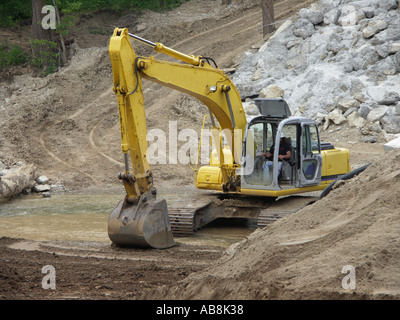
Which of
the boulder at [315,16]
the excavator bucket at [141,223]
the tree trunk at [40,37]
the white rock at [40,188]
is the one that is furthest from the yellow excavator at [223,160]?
the tree trunk at [40,37]

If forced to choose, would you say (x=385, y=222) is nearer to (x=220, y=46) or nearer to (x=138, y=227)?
(x=138, y=227)

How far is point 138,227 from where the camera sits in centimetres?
1006

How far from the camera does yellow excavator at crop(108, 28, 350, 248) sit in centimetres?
1017

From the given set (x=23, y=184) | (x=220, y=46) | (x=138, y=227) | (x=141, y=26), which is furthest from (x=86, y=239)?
(x=141, y=26)

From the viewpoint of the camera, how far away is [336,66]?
2095 centimetres

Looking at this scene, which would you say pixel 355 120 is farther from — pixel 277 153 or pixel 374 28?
pixel 277 153

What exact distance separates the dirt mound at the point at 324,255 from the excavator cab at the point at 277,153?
11.3 feet

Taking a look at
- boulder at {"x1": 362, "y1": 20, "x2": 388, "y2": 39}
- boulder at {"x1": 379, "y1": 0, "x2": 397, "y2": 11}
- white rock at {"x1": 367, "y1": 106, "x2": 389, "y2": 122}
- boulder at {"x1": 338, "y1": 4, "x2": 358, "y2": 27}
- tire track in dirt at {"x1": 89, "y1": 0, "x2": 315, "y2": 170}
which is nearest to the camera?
white rock at {"x1": 367, "y1": 106, "x2": 389, "y2": 122}

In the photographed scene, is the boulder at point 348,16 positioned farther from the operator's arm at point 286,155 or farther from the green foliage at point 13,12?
the green foliage at point 13,12

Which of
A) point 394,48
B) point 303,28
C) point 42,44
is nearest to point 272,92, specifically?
point 303,28

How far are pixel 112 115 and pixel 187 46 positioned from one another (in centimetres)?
608

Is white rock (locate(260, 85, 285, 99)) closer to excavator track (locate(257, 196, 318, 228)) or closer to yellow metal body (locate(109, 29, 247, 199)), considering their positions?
excavator track (locate(257, 196, 318, 228))

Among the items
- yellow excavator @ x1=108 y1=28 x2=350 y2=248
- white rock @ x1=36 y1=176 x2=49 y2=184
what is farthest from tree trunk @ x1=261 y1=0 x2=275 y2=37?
yellow excavator @ x1=108 y1=28 x2=350 y2=248

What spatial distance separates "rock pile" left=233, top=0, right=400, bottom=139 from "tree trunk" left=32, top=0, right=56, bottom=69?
7.99 metres
